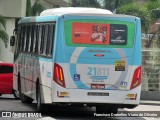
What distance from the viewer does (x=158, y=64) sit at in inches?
1120

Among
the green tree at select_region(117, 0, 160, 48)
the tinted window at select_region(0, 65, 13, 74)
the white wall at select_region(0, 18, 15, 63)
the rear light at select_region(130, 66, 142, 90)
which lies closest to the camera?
the rear light at select_region(130, 66, 142, 90)

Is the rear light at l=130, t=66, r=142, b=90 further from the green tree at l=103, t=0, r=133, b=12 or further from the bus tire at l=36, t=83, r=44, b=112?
the green tree at l=103, t=0, r=133, b=12

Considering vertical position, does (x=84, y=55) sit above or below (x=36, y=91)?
above

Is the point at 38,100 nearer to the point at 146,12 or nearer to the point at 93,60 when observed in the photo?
the point at 93,60

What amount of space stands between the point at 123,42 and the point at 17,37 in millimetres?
6670

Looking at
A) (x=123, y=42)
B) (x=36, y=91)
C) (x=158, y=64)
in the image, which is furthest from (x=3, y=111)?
→ (x=158, y=64)

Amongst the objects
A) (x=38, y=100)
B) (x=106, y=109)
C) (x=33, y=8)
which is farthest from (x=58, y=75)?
(x=33, y=8)

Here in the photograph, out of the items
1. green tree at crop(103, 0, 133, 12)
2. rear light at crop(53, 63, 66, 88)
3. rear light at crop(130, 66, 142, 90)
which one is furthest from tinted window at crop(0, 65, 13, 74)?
green tree at crop(103, 0, 133, 12)

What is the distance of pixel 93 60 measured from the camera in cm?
1673

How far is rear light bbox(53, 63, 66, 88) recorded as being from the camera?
54.1 feet

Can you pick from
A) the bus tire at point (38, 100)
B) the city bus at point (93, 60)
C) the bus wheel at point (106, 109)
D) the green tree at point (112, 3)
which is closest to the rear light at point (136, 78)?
the city bus at point (93, 60)

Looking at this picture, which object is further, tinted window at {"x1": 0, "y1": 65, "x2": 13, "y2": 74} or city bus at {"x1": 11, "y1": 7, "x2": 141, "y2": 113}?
tinted window at {"x1": 0, "y1": 65, "x2": 13, "y2": 74}

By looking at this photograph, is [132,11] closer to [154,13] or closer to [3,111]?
[154,13]

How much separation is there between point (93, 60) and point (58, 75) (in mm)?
1017
